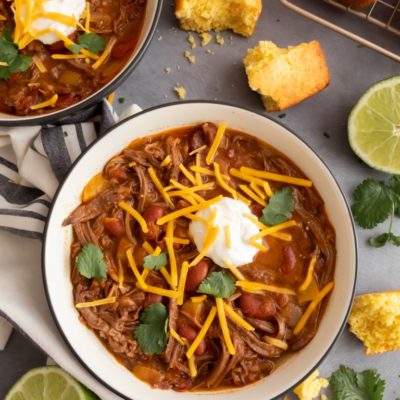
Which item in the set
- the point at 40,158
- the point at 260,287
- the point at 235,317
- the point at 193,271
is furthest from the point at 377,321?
→ the point at 40,158

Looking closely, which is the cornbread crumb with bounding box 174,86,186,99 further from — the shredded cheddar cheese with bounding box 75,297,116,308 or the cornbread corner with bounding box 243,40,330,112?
the shredded cheddar cheese with bounding box 75,297,116,308

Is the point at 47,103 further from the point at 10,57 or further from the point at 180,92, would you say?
the point at 180,92

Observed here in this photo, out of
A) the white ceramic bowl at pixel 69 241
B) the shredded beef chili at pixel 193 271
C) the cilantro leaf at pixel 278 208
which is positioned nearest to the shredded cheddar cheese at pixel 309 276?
the shredded beef chili at pixel 193 271

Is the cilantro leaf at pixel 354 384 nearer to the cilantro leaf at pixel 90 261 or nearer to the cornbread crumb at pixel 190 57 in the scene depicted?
the cilantro leaf at pixel 90 261

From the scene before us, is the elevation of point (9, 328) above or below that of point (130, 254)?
below

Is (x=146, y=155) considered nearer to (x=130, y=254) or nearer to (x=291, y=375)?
(x=130, y=254)

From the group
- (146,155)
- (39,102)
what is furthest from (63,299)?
(39,102)

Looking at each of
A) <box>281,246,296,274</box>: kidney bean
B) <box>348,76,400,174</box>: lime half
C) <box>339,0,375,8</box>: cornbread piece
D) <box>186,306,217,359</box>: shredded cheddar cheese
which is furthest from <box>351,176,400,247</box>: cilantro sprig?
<box>186,306,217,359</box>: shredded cheddar cheese

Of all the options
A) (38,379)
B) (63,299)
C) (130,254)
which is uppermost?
(130,254)
